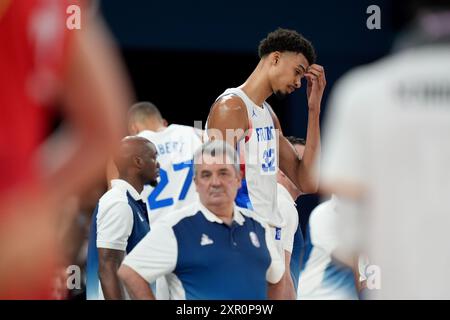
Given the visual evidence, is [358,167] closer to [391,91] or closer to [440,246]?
[391,91]

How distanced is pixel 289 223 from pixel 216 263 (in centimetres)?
62

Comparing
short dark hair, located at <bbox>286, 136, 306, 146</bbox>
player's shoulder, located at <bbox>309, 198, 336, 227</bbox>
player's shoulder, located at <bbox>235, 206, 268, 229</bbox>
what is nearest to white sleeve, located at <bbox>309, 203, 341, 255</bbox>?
player's shoulder, located at <bbox>309, 198, 336, 227</bbox>

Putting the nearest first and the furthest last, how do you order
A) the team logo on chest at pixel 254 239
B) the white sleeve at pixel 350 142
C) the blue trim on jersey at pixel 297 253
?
the white sleeve at pixel 350 142 → the team logo on chest at pixel 254 239 → the blue trim on jersey at pixel 297 253

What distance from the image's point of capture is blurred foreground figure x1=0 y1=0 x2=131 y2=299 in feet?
4.30

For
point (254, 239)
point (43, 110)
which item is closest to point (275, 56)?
point (254, 239)

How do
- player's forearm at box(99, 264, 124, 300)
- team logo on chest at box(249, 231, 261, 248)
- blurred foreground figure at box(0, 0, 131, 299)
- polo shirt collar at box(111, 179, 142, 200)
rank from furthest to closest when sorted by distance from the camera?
1. polo shirt collar at box(111, 179, 142, 200)
2. player's forearm at box(99, 264, 124, 300)
3. team logo on chest at box(249, 231, 261, 248)
4. blurred foreground figure at box(0, 0, 131, 299)

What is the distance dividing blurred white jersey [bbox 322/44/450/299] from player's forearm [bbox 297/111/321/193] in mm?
1388

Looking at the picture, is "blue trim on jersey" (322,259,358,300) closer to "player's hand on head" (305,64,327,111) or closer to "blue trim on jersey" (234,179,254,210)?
"blue trim on jersey" (234,179,254,210)

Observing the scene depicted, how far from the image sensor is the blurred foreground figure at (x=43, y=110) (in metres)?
1.31

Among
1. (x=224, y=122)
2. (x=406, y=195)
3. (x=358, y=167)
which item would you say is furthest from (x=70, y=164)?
(x=224, y=122)

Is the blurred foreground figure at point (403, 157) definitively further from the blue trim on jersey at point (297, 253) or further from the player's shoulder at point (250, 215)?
the blue trim on jersey at point (297, 253)

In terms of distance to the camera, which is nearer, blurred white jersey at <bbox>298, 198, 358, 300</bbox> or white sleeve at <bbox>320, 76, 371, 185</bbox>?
white sleeve at <bbox>320, 76, 371, 185</bbox>

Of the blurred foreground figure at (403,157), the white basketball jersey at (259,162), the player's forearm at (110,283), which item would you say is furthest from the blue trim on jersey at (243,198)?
the blurred foreground figure at (403,157)

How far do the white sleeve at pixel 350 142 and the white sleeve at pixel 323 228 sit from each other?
1.60 metres
